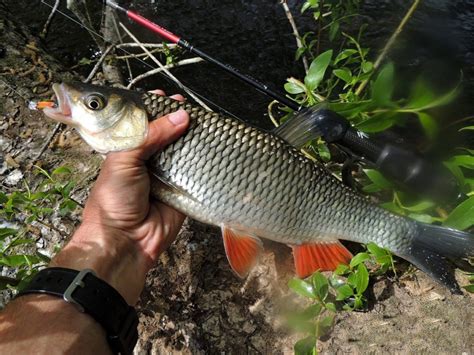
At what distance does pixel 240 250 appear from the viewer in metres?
2.45

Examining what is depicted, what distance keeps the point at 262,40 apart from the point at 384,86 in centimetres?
246

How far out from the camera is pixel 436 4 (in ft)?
15.5

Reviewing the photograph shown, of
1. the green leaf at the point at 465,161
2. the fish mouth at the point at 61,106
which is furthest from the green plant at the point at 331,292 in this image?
the fish mouth at the point at 61,106

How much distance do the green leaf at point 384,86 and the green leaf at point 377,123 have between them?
8cm

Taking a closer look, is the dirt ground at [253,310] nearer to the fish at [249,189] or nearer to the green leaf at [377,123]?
the fish at [249,189]

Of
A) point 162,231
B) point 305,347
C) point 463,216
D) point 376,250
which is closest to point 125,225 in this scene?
point 162,231

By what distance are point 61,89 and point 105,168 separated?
Result: 0.48 meters

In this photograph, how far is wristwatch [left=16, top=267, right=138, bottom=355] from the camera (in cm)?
191

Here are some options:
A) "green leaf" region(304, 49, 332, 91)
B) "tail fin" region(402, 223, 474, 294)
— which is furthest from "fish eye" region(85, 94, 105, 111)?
"tail fin" region(402, 223, 474, 294)

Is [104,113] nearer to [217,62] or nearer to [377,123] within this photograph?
[217,62]

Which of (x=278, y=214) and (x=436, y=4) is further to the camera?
(x=436, y=4)

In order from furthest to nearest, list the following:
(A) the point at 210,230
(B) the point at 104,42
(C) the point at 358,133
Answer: (B) the point at 104,42 < (A) the point at 210,230 < (C) the point at 358,133

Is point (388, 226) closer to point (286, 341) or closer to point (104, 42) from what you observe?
point (286, 341)

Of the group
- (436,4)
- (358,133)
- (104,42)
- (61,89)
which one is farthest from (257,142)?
(436,4)
